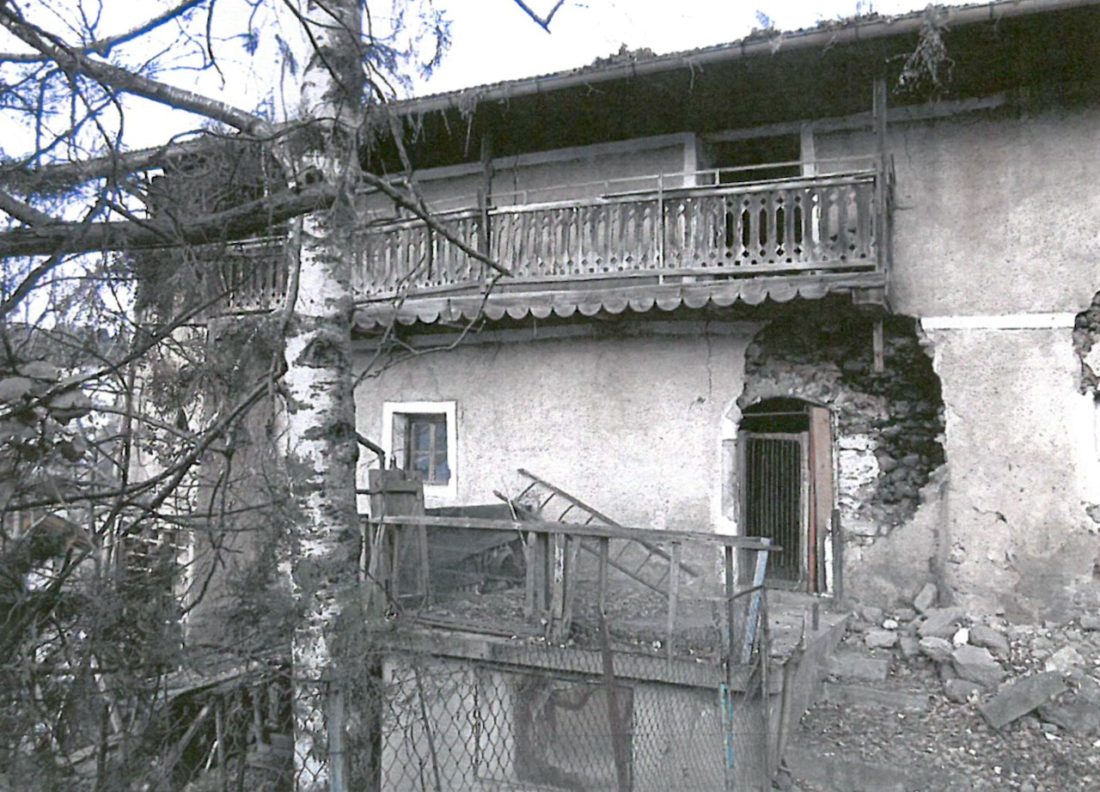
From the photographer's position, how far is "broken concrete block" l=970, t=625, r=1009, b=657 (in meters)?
7.50

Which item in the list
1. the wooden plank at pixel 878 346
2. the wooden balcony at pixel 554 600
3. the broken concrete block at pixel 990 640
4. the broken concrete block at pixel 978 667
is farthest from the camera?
the wooden plank at pixel 878 346

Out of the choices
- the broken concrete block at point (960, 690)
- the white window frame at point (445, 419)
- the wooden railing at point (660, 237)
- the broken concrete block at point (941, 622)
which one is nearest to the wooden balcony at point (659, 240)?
the wooden railing at point (660, 237)

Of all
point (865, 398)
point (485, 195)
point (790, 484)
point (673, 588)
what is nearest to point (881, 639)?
point (790, 484)

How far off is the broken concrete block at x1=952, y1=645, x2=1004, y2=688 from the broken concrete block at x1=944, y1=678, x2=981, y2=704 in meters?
0.07

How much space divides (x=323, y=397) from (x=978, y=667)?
6.29 metres

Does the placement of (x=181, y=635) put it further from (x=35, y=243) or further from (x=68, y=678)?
(x=35, y=243)

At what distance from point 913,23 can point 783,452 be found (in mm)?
4625

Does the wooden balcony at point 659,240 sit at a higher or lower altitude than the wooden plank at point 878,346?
higher

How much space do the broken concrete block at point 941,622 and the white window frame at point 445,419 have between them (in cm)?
528

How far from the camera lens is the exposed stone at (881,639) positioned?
25.4 ft

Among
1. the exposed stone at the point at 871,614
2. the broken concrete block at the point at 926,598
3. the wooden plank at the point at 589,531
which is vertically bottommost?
the exposed stone at the point at 871,614

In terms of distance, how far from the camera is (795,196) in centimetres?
822

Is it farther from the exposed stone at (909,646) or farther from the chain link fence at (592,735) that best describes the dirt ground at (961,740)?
the chain link fence at (592,735)

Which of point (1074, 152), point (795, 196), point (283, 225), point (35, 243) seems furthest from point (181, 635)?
point (1074, 152)
